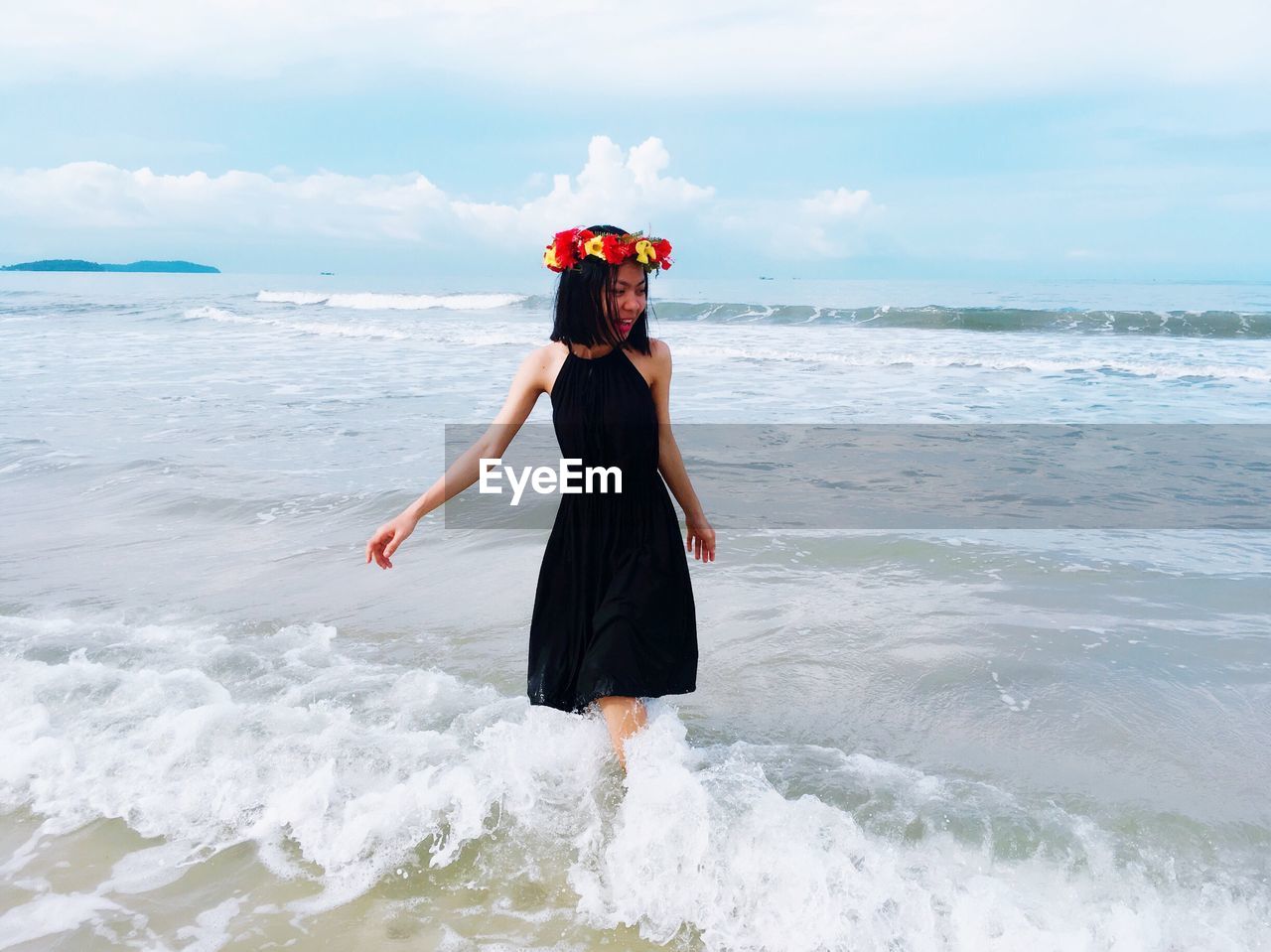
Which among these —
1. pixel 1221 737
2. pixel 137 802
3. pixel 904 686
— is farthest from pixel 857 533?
pixel 137 802

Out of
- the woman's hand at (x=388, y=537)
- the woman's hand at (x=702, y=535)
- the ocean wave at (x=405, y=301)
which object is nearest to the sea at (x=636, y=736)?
the woman's hand at (x=702, y=535)

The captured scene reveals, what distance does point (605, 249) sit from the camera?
3002 mm

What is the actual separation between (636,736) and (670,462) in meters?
0.92

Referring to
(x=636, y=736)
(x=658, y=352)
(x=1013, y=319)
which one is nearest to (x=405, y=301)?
(x=1013, y=319)

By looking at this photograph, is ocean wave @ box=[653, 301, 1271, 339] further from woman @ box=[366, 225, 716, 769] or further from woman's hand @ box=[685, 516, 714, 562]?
woman @ box=[366, 225, 716, 769]

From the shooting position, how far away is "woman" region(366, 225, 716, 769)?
121 inches

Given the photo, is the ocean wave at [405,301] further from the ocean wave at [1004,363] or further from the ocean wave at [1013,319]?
the ocean wave at [1004,363]

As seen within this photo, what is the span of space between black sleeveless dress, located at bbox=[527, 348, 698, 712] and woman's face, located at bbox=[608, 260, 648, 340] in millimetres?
107

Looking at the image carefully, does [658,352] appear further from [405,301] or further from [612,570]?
[405,301]

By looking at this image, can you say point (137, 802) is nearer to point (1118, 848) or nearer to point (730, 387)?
point (1118, 848)

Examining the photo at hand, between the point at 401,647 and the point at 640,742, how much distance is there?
2089 millimetres

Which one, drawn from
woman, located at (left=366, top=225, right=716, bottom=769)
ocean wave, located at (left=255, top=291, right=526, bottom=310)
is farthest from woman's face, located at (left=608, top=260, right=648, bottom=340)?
ocean wave, located at (left=255, top=291, right=526, bottom=310)

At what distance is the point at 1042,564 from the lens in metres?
6.13

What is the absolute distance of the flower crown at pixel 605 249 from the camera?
3006 mm
